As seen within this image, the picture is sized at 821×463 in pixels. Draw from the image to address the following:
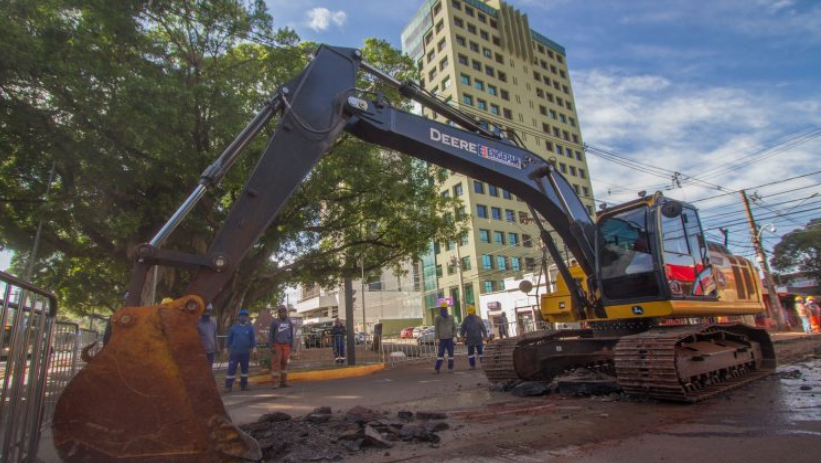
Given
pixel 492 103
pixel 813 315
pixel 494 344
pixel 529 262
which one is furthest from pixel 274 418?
pixel 492 103

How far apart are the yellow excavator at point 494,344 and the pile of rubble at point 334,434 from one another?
941mm

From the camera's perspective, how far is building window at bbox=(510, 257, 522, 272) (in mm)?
48656

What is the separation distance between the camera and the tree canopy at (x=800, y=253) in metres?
45.9

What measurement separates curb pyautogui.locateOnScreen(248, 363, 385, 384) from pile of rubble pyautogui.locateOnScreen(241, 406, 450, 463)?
6.13m

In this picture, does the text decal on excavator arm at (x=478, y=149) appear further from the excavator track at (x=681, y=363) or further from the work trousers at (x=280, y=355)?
the work trousers at (x=280, y=355)

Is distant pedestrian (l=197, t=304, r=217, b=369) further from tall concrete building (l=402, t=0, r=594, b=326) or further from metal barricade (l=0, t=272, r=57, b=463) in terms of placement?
tall concrete building (l=402, t=0, r=594, b=326)

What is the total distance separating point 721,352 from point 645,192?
2557 millimetres

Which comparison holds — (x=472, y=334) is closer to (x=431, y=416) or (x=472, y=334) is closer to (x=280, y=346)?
(x=280, y=346)

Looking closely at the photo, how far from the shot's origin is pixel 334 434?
453cm

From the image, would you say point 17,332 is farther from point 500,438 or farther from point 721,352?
point 721,352

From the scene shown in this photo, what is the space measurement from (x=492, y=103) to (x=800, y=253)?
35833mm

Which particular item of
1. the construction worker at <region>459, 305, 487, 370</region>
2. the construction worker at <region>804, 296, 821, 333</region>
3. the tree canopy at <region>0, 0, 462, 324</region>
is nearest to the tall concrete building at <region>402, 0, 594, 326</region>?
the construction worker at <region>804, 296, 821, 333</region>

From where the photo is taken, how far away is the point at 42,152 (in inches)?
444

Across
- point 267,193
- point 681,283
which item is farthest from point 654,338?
point 267,193
